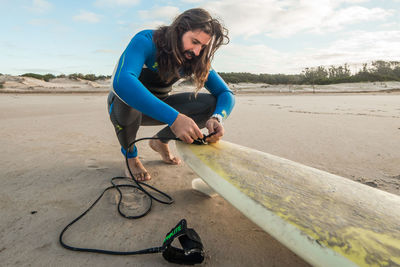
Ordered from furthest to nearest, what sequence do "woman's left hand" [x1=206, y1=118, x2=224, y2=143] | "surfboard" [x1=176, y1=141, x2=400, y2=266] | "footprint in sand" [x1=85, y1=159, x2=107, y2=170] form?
"footprint in sand" [x1=85, y1=159, x2=107, y2=170] → "woman's left hand" [x1=206, y1=118, x2=224, y2=143] → "surfboard" [x1=176, y1=141, x2=400, y2=266]

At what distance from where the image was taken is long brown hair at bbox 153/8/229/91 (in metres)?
1.30

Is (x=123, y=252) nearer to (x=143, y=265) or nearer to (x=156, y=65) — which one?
(x=143, y=265)

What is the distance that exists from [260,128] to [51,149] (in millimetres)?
2081

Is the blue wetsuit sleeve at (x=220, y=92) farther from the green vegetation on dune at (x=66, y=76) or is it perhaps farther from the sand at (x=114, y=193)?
the green vegetation on dune at (x=66, y=76)

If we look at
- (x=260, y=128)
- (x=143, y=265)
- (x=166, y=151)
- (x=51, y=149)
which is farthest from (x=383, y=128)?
(x=51, y=149)

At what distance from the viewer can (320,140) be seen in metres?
2.31

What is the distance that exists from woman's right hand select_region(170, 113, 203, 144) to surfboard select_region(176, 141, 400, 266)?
0.06 metres

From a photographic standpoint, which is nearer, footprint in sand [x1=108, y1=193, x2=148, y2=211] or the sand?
the sand

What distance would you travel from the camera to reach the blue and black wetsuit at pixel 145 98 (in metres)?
1.09

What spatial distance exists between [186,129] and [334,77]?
63.4ft

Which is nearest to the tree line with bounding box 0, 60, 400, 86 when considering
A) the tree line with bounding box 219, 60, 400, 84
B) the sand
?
the tree line with bounding box 219, 60, 400, 84

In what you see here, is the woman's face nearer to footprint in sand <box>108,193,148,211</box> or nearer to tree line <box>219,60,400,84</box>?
footprint in sand <box>108,193,148,211</box>

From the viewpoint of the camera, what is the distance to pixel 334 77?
17.5 meters

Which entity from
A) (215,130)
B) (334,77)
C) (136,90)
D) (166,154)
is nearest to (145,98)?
(136,90)
